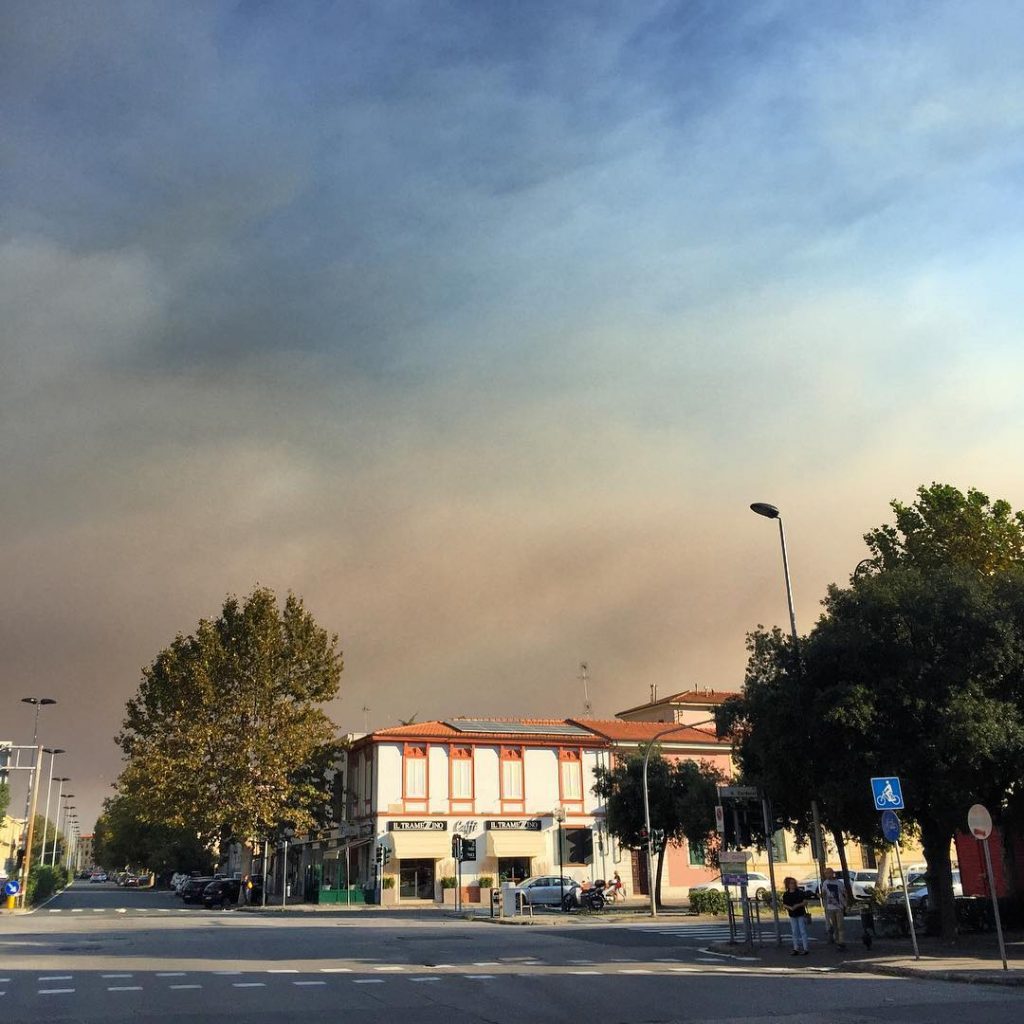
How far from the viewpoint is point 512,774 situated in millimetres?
59344

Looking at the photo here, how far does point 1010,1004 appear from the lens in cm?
1377

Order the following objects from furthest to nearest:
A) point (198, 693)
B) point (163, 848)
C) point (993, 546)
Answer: point (163, 848)
point (198, 693)
point (993, 546)

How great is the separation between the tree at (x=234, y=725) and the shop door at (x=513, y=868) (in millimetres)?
11576

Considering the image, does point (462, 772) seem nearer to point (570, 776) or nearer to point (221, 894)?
point (570, 776)

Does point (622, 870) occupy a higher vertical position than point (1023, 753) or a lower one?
lower

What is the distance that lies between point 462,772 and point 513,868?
240 inches

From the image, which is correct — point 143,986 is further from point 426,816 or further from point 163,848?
point 163,848

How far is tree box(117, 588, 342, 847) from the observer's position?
5481cm

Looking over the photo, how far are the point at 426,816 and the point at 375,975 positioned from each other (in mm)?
39860

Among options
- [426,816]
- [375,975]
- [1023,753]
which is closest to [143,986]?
[375,975]

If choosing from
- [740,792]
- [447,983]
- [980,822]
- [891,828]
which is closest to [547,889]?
[740,792]

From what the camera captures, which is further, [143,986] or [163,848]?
[163,848]

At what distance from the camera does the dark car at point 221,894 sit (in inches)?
2228

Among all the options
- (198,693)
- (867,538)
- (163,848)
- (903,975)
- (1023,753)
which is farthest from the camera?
(163,848)
